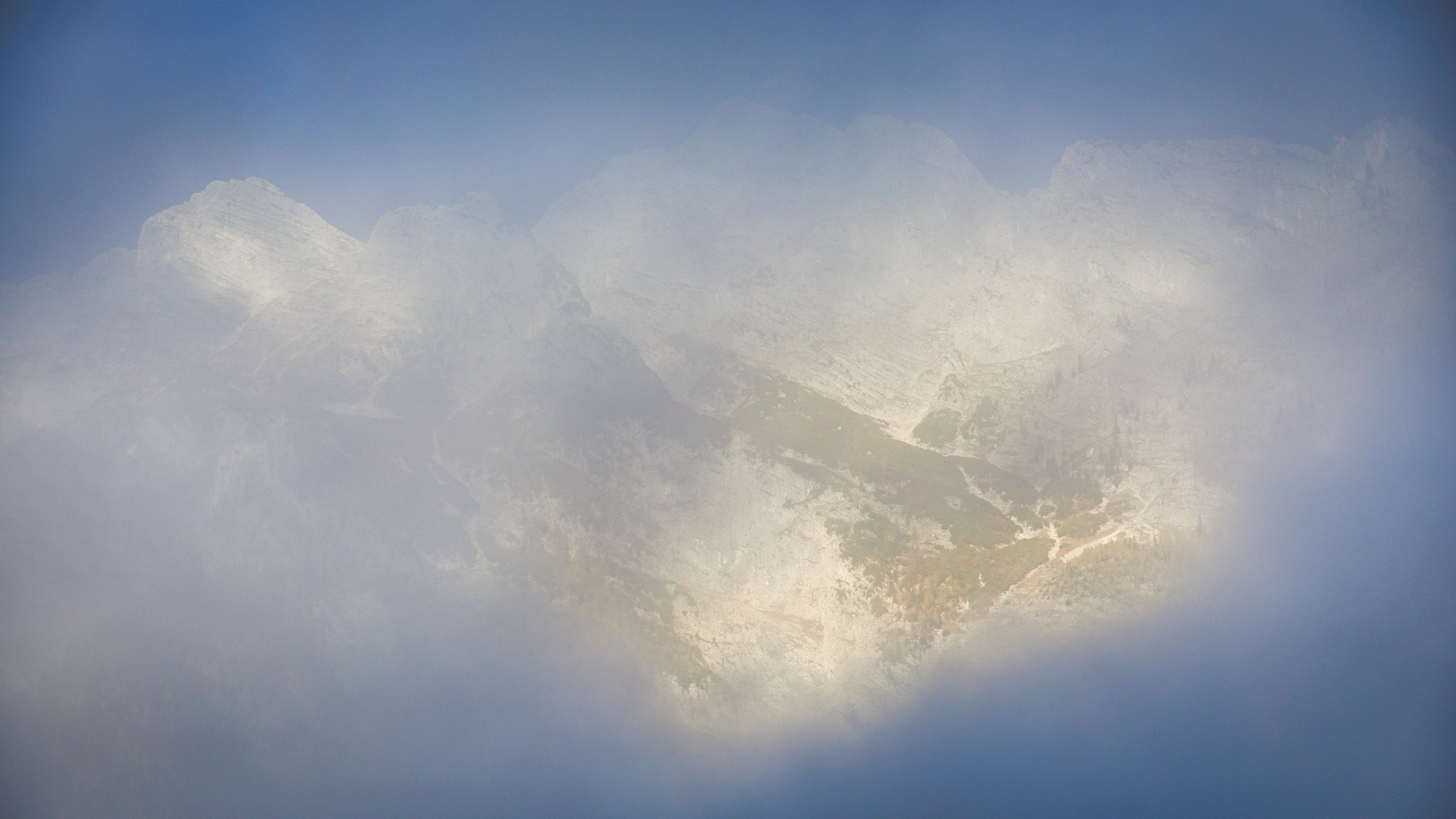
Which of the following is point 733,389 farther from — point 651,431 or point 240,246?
point 240,246

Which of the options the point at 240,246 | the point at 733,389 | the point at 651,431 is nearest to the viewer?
the point at 651,431

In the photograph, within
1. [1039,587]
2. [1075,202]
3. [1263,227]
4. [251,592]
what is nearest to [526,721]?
[251,592]

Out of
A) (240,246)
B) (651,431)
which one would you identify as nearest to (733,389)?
(651,431)

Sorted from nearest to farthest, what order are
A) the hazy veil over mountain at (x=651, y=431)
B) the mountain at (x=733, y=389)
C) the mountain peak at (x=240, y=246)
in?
the hazy veil over mountain at (x=651, y=431) → the mountain at (x=733, y=389) → the mountain peak at (x=240, y=246)

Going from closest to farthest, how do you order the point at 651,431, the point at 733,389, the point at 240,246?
the point at 651,431 < the point at 733,389 < the point at 240,246

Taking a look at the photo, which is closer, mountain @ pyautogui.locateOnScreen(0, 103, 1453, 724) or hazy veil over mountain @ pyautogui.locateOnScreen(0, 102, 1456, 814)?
hazy veil over mountain @ pyautogui.locateOnScreen(0, 102, 1456, 814)
